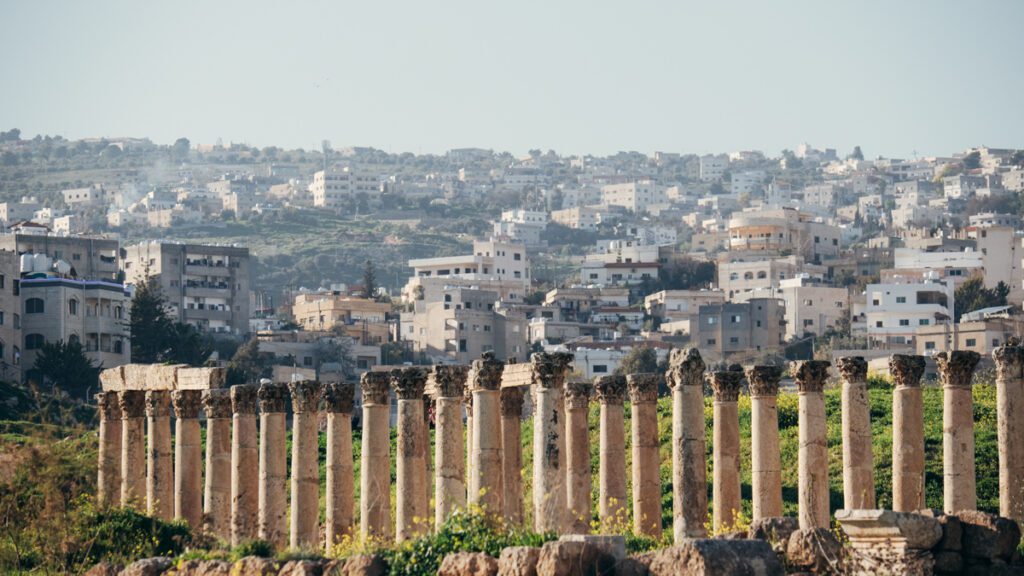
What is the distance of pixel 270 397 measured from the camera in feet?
150

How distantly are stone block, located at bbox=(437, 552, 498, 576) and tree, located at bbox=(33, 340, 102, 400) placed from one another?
64.7 metres

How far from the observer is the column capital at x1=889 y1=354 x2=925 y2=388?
4047 cm

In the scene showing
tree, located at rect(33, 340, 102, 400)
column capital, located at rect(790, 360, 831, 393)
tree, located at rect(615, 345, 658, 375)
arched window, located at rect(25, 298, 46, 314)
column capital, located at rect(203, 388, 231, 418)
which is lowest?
tree, located at rect(615, 345, 658, 375)

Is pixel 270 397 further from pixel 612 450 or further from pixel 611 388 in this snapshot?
pixel 612 450

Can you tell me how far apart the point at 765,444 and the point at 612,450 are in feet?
10.3

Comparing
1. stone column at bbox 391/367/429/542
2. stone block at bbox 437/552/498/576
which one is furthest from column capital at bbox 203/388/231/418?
stone block at bbox 437/552/498/576

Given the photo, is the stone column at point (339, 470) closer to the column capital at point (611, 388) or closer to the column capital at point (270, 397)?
the column capital at point (270, 397)

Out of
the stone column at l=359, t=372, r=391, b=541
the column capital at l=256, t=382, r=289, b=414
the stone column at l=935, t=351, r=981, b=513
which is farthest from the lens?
the column capital at l=256, t=382, r=289, b=414

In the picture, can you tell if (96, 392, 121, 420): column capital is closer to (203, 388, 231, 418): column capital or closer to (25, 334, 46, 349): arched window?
(203, 388, 231, 418): column capital

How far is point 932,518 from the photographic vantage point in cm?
2759

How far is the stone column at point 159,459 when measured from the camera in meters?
48.4

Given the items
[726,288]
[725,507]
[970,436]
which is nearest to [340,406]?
[725,507]

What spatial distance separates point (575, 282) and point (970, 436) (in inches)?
5930

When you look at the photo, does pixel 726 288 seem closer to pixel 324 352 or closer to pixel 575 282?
pixel 575 282
